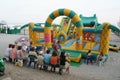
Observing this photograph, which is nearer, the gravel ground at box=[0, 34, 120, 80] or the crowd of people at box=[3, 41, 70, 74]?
the gravel ground at box=[0, 34, 120, 80]

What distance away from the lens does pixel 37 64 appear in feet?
35.3

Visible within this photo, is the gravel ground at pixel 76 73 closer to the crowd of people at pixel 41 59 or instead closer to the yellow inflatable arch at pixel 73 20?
the crowd of people at pixel 41 59

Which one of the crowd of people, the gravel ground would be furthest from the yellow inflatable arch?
the crowd of people

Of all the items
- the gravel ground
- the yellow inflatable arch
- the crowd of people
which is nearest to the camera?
the gravel ground

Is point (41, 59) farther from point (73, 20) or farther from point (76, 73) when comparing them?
point (73, 20)

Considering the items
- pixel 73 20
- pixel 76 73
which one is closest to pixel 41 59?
pixel 76 73

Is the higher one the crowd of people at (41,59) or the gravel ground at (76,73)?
the crowd of people at (41,59)

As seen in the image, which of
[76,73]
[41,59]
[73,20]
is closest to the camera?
[41,59]

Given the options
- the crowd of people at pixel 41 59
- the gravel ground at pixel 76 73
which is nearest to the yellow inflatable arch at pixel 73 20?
the gravel ground at pixel 76 73

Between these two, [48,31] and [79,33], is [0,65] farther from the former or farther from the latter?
[48,31]

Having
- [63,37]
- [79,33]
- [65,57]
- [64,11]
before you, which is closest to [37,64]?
[65,57]

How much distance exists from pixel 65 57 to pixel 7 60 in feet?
11.5

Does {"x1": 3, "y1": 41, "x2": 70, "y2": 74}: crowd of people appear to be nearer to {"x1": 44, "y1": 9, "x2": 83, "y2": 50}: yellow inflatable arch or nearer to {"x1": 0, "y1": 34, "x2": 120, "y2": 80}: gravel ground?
{"x1": 0, "y1": 34, "x2": 120, "y2": 80}: gravel ground

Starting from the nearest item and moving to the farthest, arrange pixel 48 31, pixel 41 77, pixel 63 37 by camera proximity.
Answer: pixel 41 77
pixel 48 31
pixel 63 37
